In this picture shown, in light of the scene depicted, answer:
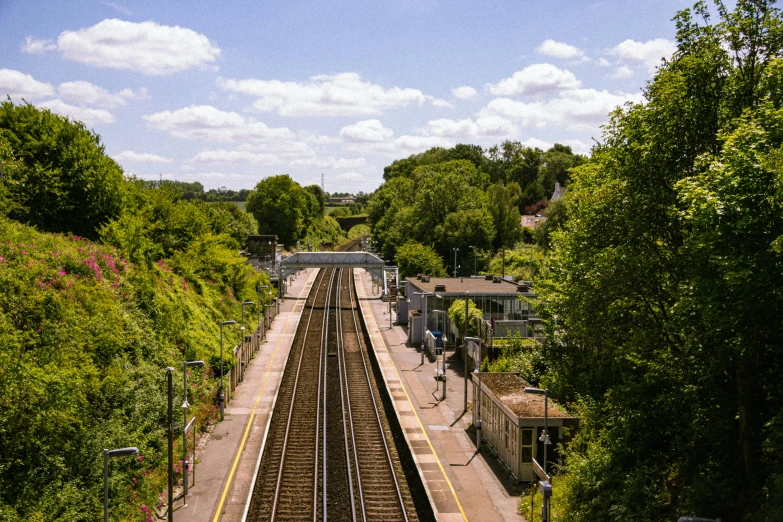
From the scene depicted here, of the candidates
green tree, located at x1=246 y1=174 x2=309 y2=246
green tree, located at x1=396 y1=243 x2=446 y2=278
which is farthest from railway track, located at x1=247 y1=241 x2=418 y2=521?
green tree, located at x1=246 y1=174 x2=309 y2=246

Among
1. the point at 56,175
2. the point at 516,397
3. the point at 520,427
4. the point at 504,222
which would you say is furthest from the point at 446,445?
the point at 504,222

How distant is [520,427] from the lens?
23.8 metres

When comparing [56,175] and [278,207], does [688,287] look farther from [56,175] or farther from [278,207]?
[278,207]

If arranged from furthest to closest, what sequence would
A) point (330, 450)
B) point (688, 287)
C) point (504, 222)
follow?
1. point (504, 222)
2. point (330, 450)
3. point (688, 287)

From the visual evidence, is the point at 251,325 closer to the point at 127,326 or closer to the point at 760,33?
the point at 127,326

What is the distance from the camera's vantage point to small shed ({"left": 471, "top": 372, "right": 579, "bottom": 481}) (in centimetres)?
2386

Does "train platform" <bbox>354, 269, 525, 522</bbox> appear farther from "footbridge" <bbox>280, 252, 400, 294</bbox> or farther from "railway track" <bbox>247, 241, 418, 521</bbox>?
"footbridge" <bbox>280, 252, 400, 294</bbox>

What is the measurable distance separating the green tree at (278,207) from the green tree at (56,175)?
9159 cm

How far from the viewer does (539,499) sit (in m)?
21.9

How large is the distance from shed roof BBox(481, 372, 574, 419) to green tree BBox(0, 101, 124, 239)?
22.3 metres

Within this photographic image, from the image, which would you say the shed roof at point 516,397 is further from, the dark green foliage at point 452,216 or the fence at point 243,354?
the dark green foliage at point 452,216

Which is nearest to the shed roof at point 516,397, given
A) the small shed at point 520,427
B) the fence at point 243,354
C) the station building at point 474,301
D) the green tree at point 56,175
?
the small shed at point 520,427

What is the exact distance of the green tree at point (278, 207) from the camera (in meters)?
127

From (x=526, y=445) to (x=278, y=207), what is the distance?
10749 centimetres
